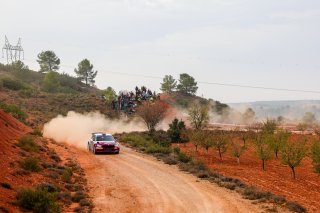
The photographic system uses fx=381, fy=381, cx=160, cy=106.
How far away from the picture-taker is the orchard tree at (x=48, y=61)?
360 ft

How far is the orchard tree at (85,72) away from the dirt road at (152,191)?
9138 centimetres

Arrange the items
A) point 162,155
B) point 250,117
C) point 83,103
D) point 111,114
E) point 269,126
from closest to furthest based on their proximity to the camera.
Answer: point 162,155, point 269,126, point 111,114, point 83,103, point 250,117

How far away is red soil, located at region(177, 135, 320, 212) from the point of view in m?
19.4

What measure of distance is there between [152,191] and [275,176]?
36.4ft

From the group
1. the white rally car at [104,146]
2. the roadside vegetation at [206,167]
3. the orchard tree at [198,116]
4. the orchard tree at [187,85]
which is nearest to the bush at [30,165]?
the roadside vegetation at [206,167]

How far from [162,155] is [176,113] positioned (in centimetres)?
5474

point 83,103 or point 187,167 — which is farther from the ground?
point 83,103

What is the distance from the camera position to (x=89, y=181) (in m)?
20.9

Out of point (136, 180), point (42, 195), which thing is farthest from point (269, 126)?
point (42, 195)

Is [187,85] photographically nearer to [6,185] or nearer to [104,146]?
[104,146]

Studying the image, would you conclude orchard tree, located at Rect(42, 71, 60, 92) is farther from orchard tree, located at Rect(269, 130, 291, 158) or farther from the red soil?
orchard tree, located at Rect(269, 130, 291, 158)

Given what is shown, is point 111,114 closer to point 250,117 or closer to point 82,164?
point 250,117

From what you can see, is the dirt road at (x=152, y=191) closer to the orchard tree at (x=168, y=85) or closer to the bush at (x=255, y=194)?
the bush at (x=255, y=194)

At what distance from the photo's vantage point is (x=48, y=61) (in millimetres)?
111438
